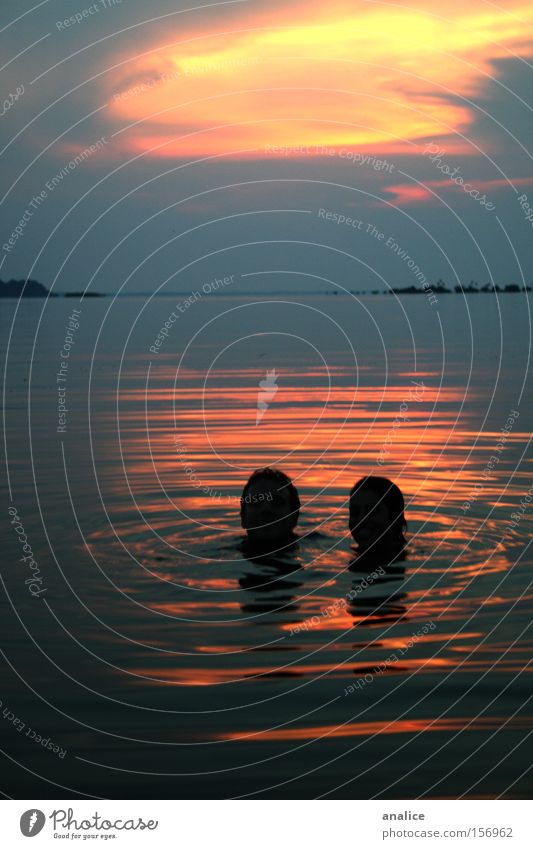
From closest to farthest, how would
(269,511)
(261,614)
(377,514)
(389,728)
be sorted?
(389,728) → (261,614) → (377,514) → (269,511)

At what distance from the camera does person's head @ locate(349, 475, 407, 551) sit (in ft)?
55.7

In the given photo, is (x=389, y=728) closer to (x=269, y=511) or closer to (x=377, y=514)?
(x=377, y=514)

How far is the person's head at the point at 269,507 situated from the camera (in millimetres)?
17453

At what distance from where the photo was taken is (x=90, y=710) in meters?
11.3

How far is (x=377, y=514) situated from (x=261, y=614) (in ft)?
11.0

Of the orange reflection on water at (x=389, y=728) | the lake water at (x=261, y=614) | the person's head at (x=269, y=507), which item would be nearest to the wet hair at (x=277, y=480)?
the person's head at (x=269, y=507)

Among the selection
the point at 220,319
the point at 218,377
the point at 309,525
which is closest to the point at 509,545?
the point at 309,525

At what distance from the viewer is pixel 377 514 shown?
17062 millimetres

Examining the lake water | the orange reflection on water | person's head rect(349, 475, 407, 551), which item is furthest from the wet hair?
the orange reflection on water

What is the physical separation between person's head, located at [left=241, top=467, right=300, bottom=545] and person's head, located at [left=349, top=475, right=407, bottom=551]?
0.94m

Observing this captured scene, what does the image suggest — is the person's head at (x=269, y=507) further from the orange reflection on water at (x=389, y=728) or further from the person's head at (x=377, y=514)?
the orange reflection on water at (x=389, y=728)

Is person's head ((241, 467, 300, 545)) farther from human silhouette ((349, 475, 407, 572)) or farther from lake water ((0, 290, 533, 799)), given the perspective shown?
human silhouette ((349, 475, 407, 572))

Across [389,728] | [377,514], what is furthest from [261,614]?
[389,728]

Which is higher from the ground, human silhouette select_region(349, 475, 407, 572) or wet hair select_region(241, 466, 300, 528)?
wet hair select_region(241, 466, 300, 528)
